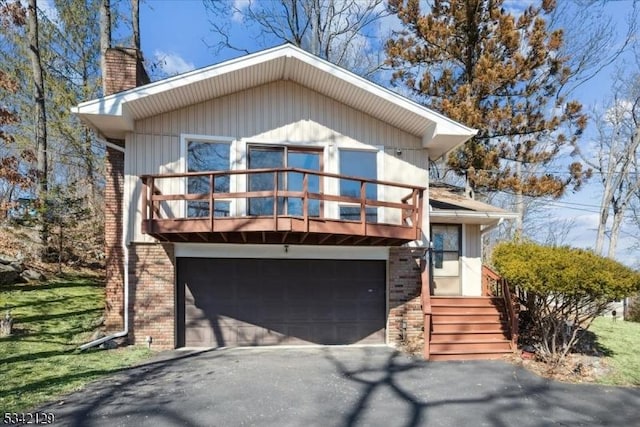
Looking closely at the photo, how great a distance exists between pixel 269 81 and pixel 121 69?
3.31 m

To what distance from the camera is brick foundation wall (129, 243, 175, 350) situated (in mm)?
8969

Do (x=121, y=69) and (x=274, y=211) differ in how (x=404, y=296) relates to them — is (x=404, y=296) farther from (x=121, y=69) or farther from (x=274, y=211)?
(x=121, y=69)

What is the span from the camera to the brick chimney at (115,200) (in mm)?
9086

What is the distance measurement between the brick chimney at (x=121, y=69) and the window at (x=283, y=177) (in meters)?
3.09

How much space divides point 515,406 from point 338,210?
5.22 m

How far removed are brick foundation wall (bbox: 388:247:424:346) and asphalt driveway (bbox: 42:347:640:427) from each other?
4.82ft

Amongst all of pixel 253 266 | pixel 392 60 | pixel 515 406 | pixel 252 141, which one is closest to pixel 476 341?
pixel 515 406

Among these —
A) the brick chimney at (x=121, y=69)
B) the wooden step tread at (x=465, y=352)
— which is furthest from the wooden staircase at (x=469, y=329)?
the brick chimney at (x=121, y=69)

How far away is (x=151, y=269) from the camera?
906 cm

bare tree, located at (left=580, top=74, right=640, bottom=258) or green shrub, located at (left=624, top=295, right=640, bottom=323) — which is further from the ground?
bare tree, located at (left=580, top=74, right=640, bottom=258)

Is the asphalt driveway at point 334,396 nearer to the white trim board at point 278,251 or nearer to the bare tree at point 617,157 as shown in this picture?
the white trim board at point 278,251

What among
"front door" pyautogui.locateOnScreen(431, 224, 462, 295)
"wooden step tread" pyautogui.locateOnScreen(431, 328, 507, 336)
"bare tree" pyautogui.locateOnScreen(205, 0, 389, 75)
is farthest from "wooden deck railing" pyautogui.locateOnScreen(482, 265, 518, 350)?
"bare tree" pyautogui.locateOnScreen(205, 0, 389, 75)

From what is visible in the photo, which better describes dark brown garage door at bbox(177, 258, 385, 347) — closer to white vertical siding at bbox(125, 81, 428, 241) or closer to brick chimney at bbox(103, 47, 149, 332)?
brick chimney at bbox(103, 47, 149, 332)

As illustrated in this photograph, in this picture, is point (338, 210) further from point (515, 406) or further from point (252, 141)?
point (515, 406)
